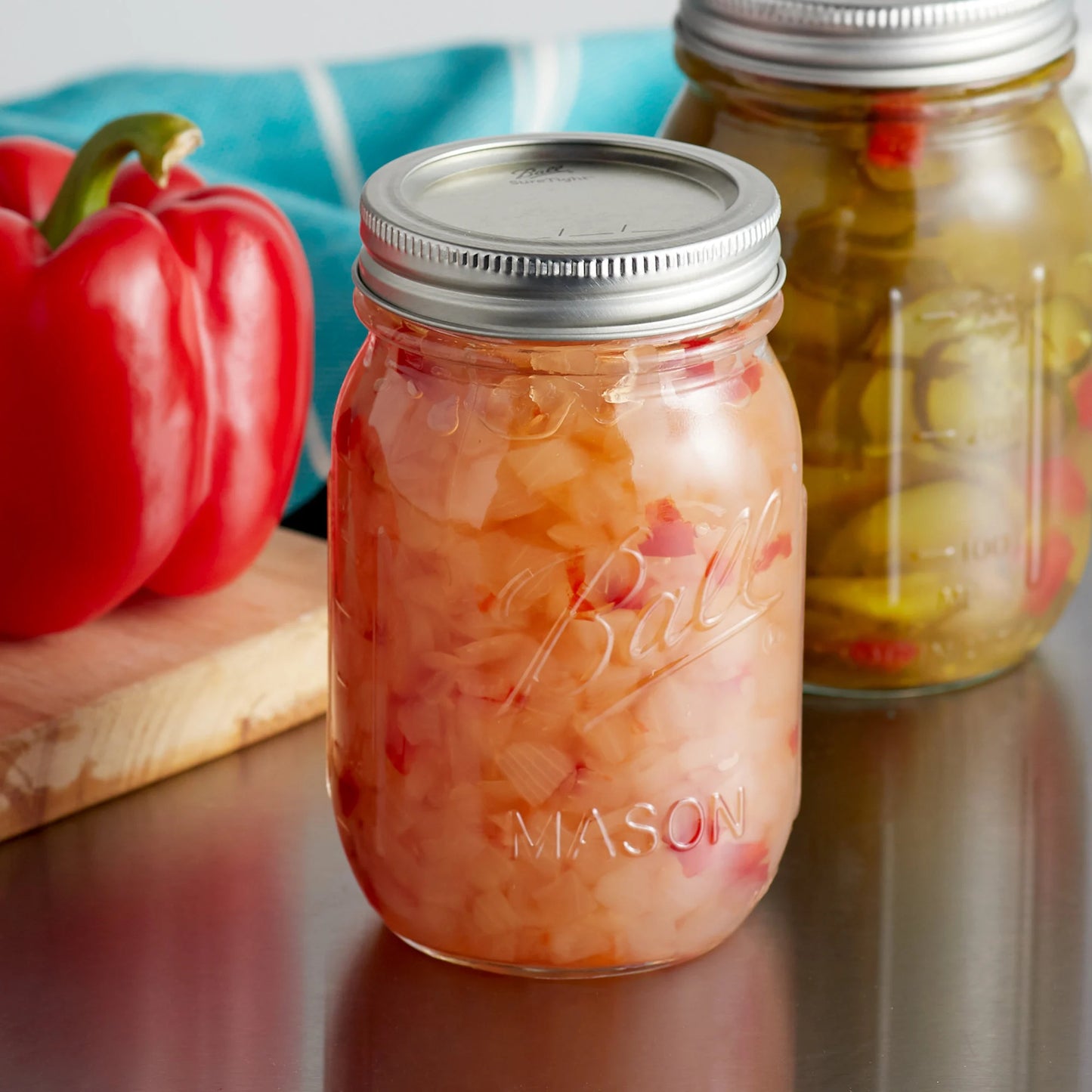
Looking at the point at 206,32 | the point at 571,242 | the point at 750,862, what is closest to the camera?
the point at 571,242

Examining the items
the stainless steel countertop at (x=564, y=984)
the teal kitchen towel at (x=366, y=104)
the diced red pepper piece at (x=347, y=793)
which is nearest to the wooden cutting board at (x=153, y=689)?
the stainless steel countertop at (x=564, y=984)

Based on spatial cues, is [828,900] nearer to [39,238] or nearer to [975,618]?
[975,618]

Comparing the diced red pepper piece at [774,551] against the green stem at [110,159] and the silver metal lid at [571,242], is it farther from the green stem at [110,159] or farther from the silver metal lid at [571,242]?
the green stem at [110,159]

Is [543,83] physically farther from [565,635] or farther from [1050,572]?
[565,635]

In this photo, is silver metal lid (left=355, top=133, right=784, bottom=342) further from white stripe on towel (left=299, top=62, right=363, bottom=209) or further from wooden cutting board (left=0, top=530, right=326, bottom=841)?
white stripe on towel (left=299, top=62, right=363, bottom=209)

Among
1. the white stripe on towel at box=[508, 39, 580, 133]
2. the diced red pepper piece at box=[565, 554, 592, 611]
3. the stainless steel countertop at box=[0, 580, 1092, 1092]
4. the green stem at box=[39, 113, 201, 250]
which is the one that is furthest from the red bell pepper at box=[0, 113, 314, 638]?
the white stripe on towel at box=[508, 39, 580, 133]

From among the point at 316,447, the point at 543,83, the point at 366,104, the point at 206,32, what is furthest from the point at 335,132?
the point at 206,32
